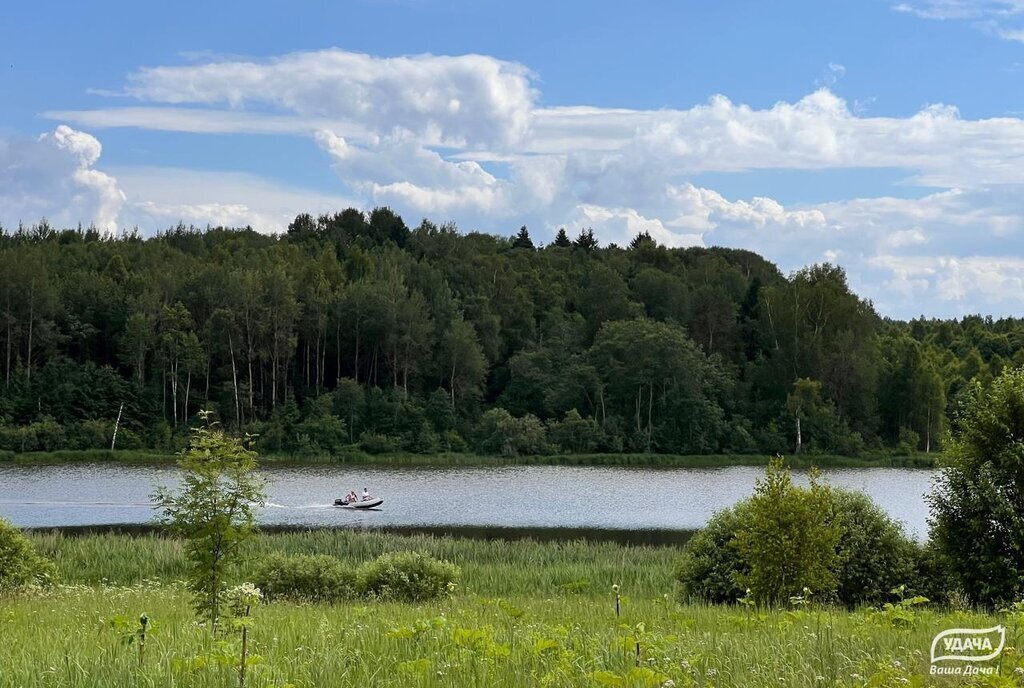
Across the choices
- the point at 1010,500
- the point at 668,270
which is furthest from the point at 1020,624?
the point at 668,270

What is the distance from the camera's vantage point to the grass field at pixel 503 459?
228ft

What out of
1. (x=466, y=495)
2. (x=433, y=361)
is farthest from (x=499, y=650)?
(x=433, y=361)

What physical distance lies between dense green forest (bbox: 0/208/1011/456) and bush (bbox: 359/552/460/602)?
58587 millimetres

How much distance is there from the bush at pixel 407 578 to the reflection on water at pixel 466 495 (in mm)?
12009

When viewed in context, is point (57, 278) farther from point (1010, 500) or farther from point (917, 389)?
point (1010, 500)

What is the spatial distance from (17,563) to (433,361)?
236ft

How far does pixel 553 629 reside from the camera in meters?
7.66

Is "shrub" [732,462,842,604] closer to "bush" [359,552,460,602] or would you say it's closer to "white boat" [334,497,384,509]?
"bush" [359,552,460,602]

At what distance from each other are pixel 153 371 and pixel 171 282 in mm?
9203

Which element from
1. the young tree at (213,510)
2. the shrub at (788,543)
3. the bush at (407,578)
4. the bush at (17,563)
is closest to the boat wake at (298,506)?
the bush at (17,563)

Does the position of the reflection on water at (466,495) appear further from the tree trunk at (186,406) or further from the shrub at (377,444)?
the tree trunk at (186,406)

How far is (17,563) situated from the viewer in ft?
60.3

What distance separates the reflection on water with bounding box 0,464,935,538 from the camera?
136 feet

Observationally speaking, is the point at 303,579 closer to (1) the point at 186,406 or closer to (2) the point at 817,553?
(2) the point at 817,553
